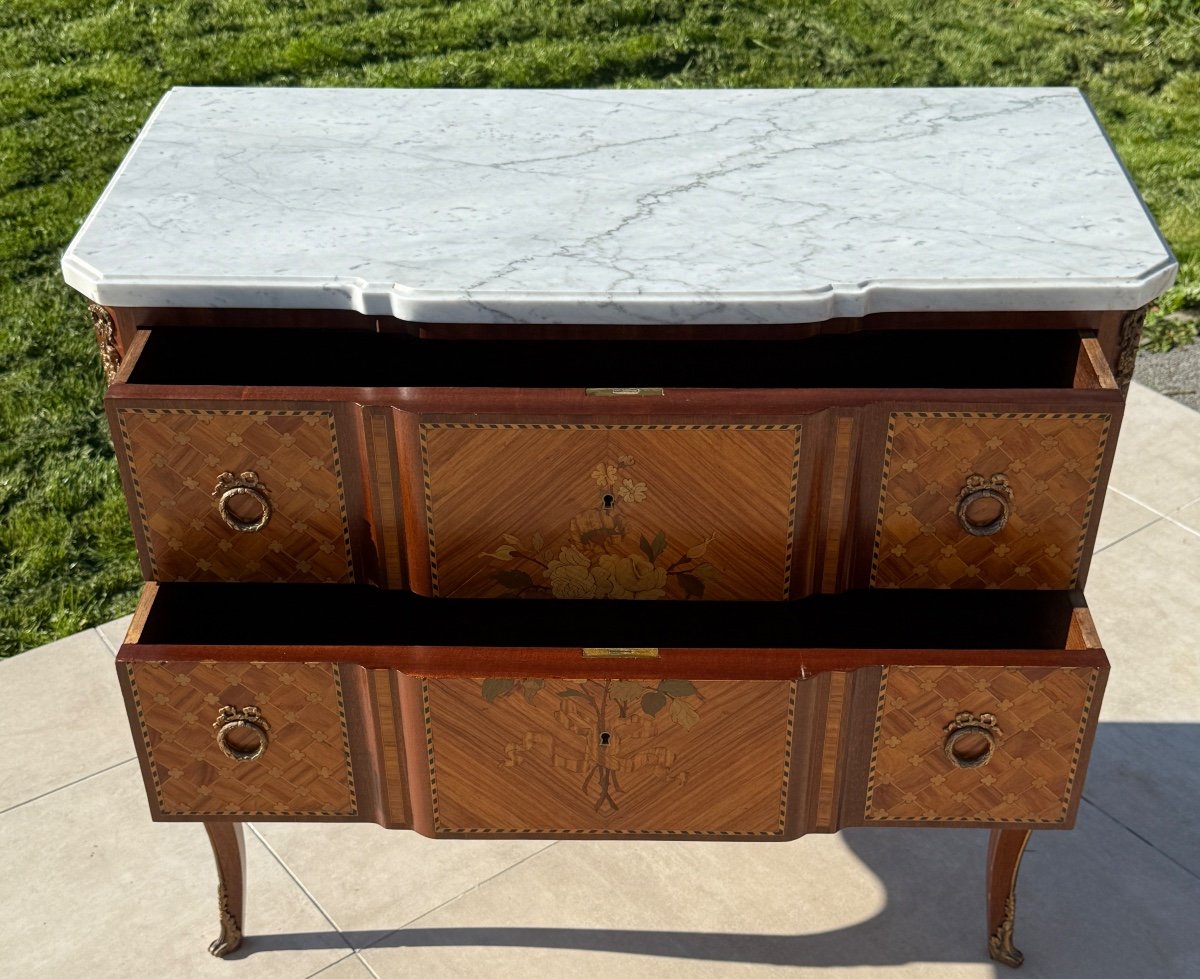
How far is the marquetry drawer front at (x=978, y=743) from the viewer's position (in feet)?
6.53

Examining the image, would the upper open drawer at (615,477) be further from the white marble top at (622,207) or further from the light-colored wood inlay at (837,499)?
the white marble top at (622,207)

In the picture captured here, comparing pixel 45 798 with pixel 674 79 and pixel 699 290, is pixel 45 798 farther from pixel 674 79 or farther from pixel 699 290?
pixel 674 79

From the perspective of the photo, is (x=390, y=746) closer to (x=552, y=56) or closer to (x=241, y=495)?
(x=241, y=495)

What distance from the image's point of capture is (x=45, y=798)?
2.75 m

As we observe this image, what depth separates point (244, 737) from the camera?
6.86ft

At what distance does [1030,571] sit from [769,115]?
875 mm

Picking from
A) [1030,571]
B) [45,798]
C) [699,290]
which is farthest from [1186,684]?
[45,798]

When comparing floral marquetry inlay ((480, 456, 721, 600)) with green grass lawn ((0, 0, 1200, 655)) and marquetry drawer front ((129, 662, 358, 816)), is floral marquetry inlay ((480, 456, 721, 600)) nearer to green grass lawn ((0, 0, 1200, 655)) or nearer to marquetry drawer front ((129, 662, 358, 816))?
marquetry drawer front ((129, 662, 358, 816))

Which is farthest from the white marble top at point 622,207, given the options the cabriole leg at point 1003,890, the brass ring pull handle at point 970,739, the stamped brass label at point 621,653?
the cabriole leg at point 1003,890

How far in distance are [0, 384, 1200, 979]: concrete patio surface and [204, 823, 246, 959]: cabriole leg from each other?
43mm

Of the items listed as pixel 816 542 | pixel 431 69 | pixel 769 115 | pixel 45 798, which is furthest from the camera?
pixel 431 69

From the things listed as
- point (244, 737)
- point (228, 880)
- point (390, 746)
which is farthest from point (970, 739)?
point (228, 880)

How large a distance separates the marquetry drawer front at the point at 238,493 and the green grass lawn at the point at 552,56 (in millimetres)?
2558

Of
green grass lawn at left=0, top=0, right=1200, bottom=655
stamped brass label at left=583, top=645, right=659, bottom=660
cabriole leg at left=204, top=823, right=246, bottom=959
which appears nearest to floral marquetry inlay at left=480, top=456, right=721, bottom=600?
stamped brass label at left=583, top=645, right=659, bottom=660
